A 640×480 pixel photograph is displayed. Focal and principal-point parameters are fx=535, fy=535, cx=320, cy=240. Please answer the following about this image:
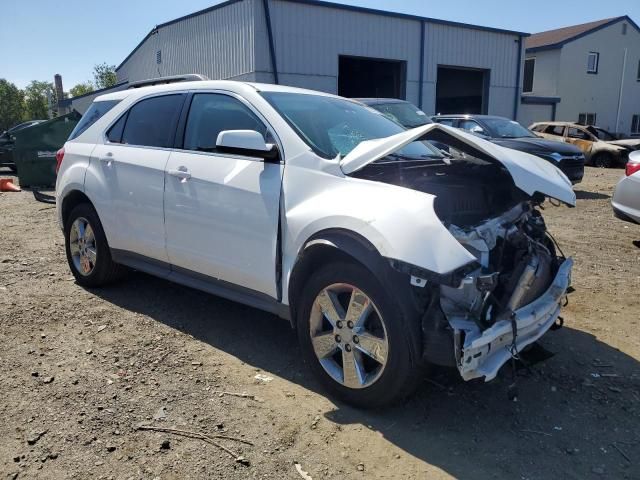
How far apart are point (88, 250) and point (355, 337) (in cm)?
331

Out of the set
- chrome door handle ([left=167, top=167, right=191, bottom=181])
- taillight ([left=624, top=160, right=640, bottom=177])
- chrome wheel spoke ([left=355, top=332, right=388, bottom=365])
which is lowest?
chrome wheel spoke ([left=355, top=332, right=388, bottom=365])

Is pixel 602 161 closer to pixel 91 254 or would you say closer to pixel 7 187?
pixel 91 254

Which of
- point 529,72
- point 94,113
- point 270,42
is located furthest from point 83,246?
point 529,72

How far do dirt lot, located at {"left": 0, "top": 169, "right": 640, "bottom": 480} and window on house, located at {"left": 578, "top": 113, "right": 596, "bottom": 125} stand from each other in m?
34.3

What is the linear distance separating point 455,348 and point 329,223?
989 mm

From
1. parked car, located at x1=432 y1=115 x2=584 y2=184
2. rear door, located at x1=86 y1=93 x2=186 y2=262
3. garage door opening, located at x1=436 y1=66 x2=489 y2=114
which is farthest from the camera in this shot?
garage door opening, located at x1=436 y1=66 x2=489 y2=114

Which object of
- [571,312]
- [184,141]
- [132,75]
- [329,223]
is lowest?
[571,312]

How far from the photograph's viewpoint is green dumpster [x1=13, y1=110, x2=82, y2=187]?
1342cm

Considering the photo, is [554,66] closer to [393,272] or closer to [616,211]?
[616,211]

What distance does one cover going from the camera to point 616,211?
6406 millimetres

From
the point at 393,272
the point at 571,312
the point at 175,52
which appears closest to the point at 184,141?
the point at 393,272

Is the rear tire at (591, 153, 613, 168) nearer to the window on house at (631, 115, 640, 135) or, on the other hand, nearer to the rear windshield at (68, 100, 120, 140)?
the rear windshield at (68, 100, 120, 140)

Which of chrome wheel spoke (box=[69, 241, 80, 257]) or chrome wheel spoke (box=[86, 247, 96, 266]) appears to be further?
chrome wheel spoke (box=[69, 241, 80, 257])

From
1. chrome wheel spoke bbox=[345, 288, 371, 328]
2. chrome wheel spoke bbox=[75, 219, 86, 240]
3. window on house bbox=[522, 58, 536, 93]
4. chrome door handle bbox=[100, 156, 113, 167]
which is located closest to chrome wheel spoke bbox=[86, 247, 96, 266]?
chrome wheel spoke bbox=[75, 219, 86, 240]
